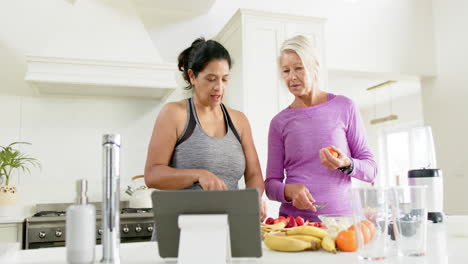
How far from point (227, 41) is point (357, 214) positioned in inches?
114

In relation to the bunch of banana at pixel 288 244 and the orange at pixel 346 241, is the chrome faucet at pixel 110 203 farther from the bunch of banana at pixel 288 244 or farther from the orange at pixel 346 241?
the orange at pixel 346 241

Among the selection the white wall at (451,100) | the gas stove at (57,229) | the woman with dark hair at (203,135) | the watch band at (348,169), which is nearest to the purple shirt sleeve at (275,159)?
the woman with dark hair at (203,135)

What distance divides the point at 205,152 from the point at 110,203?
2.01 feet

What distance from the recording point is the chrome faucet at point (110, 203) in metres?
0.87

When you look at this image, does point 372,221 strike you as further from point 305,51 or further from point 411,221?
point 305,51

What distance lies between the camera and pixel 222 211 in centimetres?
85

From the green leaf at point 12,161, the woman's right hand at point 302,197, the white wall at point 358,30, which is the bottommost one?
the woman's right hand at point 302,197

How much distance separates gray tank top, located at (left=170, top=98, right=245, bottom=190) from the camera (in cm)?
146

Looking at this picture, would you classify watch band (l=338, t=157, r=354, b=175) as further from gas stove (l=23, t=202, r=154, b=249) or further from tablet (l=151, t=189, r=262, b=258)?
gas stove (l=23, t=202, r=154, b=249)

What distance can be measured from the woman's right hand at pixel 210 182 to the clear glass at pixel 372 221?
38 cm

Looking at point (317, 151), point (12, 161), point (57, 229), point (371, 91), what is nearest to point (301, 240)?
point (317, 151)

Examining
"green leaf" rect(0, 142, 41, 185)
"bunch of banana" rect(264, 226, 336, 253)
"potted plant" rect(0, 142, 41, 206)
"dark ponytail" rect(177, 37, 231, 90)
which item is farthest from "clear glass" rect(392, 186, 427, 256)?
"green leaf" rect(0, 142, 41, 185)

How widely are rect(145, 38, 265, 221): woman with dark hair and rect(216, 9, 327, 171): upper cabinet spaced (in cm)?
166

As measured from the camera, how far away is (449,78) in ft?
14.5
